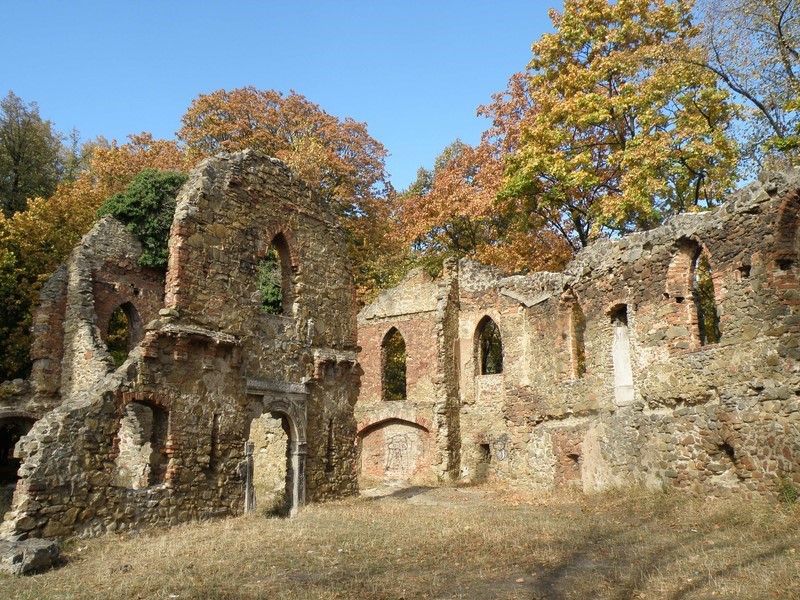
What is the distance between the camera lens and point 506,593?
7.61m

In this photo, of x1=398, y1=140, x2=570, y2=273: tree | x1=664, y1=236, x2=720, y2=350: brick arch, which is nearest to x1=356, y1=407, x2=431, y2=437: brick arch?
x1=398, y1=140, x2=570, y2=273: tree

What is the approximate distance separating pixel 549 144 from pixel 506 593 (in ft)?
59.9

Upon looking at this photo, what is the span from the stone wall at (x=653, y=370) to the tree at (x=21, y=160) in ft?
64.6

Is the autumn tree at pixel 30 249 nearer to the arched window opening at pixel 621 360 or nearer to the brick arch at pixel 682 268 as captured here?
the arched window opening at pixel 621 360

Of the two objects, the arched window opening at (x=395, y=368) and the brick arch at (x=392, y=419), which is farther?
the arched window opening at (x=395, y=368)

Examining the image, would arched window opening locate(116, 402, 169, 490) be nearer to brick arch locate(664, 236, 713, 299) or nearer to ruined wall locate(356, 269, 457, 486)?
ruined wall locate(356, 269, 457, 486)

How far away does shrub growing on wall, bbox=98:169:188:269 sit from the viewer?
72.8ft

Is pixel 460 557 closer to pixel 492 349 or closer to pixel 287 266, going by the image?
pixel 287 266

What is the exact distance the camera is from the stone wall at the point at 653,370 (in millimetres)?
11555

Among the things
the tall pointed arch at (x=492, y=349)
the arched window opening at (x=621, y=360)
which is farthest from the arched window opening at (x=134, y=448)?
the tall pointed arch at (x=492, y=349)

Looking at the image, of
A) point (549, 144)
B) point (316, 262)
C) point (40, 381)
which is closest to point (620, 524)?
point (316, 262)

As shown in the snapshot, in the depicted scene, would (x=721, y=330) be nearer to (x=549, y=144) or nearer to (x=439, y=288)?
(x=549, y=144)

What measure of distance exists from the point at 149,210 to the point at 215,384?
1083 centimetres

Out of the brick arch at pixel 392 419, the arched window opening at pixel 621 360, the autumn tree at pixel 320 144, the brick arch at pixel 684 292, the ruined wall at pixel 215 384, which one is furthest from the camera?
the autumn tree at pixel 320 144
